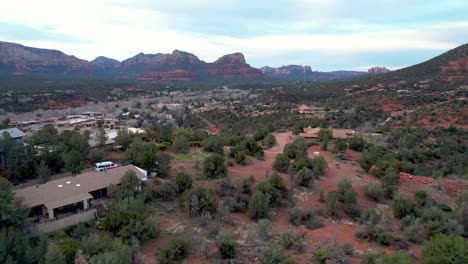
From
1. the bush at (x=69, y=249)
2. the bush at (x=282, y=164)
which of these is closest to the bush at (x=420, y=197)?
A: the bush at (x=282, y=164)

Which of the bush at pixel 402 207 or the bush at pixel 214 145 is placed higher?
the bush at pixel 214 145

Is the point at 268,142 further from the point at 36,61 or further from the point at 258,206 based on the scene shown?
the point at 36,61

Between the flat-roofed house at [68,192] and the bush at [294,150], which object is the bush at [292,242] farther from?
the bush at [294,150]

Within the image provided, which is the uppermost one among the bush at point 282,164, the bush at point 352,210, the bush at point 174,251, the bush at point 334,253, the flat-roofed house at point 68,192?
the flat-roofed house at point 68,192

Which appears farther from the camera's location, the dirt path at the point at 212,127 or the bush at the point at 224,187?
the dirt path at the point at 212,127

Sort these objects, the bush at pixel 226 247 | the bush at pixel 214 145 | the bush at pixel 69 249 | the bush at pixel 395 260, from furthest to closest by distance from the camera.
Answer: the bush at pixel 214 145
the bush at pixel 226 247
the bush at pixel 69 249
the bush at pixel 395 260

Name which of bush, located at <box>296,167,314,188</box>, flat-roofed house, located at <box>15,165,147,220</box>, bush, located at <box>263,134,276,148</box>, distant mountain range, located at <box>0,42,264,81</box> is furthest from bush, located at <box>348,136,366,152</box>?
distant mountain range, located at <box>0,42,264,81</box>

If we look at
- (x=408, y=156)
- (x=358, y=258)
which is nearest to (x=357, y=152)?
(x=408, y=156)

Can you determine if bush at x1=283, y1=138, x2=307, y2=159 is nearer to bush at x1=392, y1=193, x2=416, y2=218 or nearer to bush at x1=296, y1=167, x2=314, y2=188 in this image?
bush at x1=296, y1=167, x2=314, y2=188

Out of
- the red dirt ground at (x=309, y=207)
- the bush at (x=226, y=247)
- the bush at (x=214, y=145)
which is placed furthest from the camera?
the bush at (x=214, y=145)
